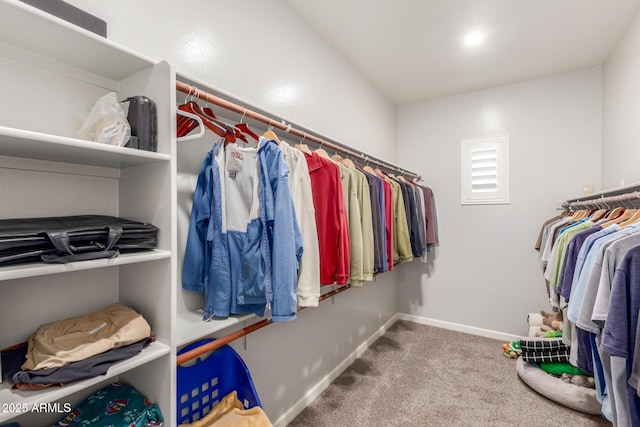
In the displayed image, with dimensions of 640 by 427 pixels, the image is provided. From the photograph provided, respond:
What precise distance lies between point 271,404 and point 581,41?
3.49 metres

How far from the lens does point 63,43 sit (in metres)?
0.89

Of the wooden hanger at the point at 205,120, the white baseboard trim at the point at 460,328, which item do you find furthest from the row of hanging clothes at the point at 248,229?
the white baseboard trim at the point at 460,328

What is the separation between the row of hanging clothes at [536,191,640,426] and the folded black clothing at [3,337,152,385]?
1634mm

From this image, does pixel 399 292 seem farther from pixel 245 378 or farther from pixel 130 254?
pixel 130 254

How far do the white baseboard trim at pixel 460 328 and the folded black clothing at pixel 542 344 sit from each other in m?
0.79

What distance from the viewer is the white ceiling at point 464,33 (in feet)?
6.66

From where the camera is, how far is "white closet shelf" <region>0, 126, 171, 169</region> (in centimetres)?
72

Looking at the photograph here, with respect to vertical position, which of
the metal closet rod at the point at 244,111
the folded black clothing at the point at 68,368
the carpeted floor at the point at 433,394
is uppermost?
the metal closet rod at the point at 244,111

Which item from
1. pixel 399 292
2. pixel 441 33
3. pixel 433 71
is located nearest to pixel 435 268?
pixel 399 292

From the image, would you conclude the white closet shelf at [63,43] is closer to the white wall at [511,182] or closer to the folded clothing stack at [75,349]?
the folded clothing stack at [75,349]

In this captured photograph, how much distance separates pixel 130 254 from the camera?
3.12 ft

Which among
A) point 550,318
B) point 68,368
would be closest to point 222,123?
point 68,368

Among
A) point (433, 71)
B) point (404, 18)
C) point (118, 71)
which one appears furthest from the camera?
point (433, 71)

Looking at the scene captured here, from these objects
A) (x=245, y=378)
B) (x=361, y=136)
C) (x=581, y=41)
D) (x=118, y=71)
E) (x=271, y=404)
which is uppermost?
(x=581, y=41)
